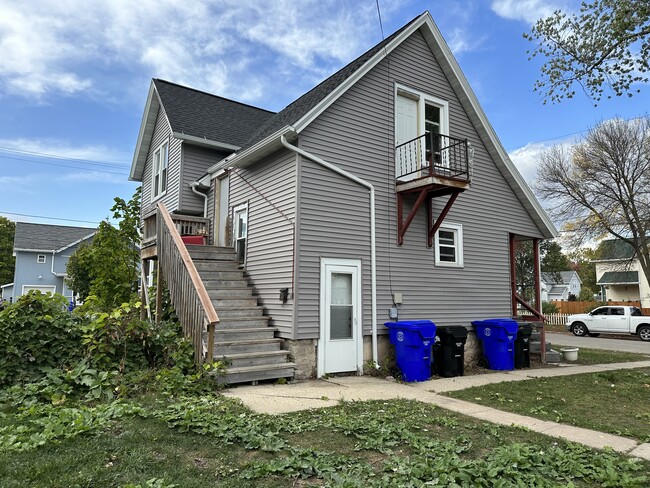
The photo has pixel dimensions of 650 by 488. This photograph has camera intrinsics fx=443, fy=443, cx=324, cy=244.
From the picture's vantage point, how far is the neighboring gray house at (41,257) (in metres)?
31.6

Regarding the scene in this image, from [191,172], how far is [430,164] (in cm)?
712

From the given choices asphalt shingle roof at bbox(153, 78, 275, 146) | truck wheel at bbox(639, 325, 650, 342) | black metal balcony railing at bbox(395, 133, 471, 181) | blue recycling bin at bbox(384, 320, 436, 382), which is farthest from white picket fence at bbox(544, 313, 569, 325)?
blue recycling bin at bbox(384, 320, 436, 382)

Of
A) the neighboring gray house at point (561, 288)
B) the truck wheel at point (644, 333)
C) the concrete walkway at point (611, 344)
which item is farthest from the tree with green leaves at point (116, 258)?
the neighboring gray house at point (561, 288)

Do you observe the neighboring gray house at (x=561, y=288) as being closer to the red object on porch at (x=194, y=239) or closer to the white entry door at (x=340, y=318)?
the red object on porch at (x=194, y=239)

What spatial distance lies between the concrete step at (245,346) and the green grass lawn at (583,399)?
3.19 metres

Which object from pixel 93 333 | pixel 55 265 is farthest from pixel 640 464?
pixel 55 265

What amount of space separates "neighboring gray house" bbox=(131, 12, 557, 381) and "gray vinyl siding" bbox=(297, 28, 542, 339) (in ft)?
0.09

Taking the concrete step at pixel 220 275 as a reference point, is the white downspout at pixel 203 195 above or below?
above

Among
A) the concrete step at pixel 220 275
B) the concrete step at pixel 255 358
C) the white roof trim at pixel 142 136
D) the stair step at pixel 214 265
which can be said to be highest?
the white roof trim at pixel 142 136

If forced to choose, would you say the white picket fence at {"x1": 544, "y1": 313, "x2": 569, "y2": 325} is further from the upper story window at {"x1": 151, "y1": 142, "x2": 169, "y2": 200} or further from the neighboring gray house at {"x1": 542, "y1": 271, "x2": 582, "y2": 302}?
the neighboring gray house at {"x1": 542, "y1": 271, "x2": 582, "y2": 302}

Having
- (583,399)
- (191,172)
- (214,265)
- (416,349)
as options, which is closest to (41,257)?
(191,172)

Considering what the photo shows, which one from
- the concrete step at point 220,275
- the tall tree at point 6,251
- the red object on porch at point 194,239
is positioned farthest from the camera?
the tall tree at point 6,251

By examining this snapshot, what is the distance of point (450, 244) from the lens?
35.2 feet

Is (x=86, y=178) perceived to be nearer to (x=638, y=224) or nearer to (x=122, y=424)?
(x=122, y=424)
